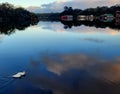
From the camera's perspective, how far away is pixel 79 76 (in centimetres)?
2345

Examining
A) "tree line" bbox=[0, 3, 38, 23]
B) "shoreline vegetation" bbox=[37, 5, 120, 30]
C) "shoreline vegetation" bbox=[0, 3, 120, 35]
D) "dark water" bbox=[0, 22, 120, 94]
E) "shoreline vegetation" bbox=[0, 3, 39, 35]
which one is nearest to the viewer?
"dark water" bbox=[0, 22, 120, 94]

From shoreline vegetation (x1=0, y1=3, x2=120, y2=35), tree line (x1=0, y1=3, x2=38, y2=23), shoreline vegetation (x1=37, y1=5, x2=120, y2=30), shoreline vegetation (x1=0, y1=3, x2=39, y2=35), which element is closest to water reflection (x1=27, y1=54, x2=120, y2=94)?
shoreline vegetation (x1=0, y1=3, x2=120, y2=35)

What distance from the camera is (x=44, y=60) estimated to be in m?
30.5

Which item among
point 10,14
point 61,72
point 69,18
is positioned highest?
point 61,72

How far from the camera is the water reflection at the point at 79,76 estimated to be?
65.8ft

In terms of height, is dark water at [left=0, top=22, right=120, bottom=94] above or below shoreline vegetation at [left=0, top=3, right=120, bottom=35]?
above

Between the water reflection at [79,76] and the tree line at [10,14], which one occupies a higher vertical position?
the water reflection at [79,76]

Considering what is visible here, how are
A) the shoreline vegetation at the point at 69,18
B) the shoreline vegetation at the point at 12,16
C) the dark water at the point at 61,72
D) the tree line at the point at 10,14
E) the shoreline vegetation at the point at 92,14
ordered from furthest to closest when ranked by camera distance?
the shoreline vegetation at the point at 92,14 < the tree line at the point at 10,14 < the shoreline vegetation at the point at 12,16 < the shoreline vegetation at the point at 69,18 < the dark water at the point at 61,72

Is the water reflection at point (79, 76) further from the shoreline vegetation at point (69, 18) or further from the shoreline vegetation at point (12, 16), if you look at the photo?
the shoreline vegetation at point (12, 16)

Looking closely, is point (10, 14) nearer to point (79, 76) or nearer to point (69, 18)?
point (69, 18)

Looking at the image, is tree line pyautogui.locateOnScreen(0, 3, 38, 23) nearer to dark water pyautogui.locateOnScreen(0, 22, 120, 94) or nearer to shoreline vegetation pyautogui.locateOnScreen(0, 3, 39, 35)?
shoreline vegetation pyautogui.locateOnScreen(0, 3, 39, 35)

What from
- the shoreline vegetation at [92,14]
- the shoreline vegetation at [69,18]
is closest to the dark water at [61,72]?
the shoreline vegetation at [69,18]

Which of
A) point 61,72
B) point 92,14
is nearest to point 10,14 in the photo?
point 92,14

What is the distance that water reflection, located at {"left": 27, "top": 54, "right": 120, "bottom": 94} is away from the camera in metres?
20.1
